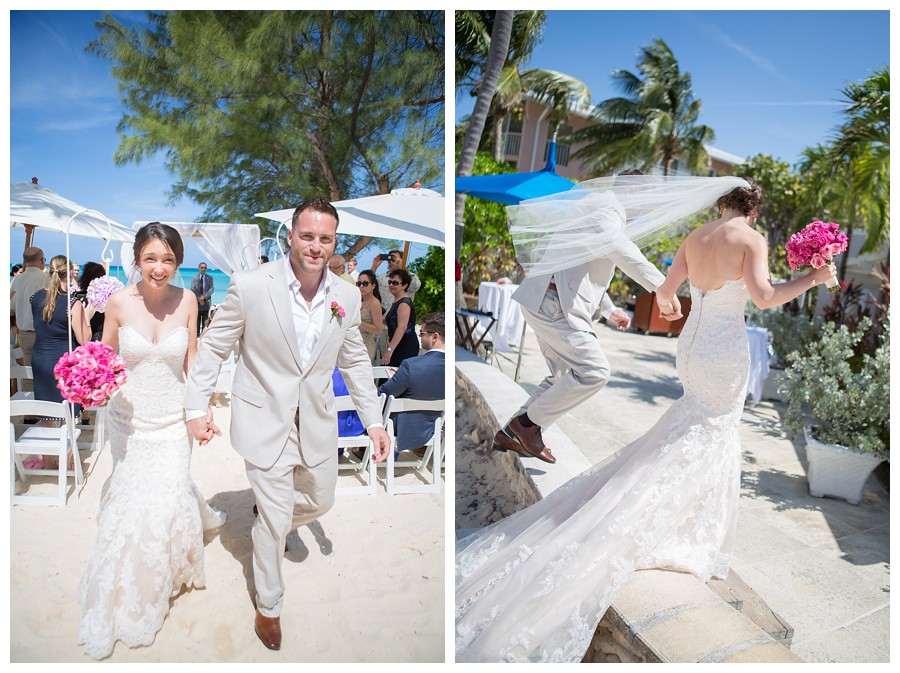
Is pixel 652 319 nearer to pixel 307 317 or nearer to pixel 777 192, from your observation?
pixel 307 317

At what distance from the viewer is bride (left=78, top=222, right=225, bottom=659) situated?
7.65ft

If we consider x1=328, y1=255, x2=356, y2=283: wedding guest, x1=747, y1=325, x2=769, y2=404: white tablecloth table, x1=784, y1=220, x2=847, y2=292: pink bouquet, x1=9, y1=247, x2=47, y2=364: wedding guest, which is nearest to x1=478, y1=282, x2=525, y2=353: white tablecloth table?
x1=747, y1=325, x2=769, y2=404: white tablecloth table

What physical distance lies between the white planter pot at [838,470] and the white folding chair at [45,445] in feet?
15.3

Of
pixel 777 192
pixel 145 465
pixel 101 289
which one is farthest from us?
pixel 777 192

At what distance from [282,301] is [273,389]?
1.12 ft

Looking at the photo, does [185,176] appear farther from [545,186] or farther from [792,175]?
[792,175]

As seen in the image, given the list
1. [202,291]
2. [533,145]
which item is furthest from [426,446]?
[533,145]

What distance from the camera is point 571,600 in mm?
2293

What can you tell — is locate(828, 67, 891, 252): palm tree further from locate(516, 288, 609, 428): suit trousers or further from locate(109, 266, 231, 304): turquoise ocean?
locate(109, 266, 231, 304): turquoise ocean

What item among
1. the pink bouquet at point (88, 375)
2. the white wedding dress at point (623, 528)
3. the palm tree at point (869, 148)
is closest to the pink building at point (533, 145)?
the palm tree at point (869, 148)

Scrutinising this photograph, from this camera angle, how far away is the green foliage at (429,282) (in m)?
5.51

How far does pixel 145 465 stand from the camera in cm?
243

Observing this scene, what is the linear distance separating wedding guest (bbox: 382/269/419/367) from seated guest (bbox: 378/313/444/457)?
64 cm

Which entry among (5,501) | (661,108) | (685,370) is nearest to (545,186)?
(685,370)
